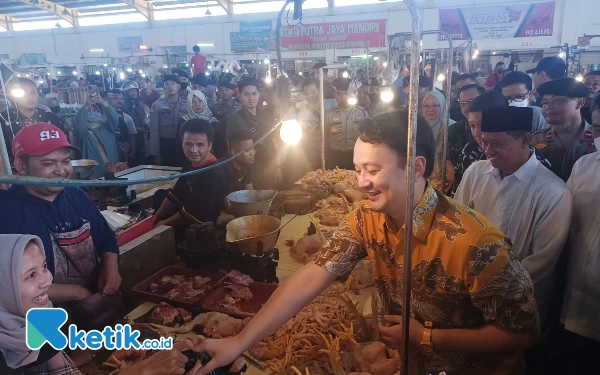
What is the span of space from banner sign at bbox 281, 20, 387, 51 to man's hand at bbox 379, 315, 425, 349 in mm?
19686

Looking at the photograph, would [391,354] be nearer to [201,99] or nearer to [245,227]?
[245,227]

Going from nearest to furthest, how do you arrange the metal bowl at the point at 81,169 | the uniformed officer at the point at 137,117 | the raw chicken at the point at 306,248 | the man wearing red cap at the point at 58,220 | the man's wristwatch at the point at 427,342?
1. the man's wristwatch at the point at 427,342
2. the man wearing red cap at the point at 58,220
3. the raw chicken at the point at 306,248
4. the metal bowl at the point at 81,169
5. the uniformed officer at the point at 137,117

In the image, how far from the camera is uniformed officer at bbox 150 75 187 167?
Result: 25.0 feet

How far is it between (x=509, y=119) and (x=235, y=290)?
200 cm

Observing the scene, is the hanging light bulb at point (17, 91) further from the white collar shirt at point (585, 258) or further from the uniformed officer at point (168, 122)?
the white collar shirt at point (585, 258)

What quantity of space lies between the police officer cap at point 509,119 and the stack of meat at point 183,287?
209cm

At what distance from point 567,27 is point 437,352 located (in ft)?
66.5

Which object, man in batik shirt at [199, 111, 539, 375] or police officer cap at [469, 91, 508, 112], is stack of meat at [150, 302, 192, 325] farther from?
police officer cap at [469, 91, 508, 112]

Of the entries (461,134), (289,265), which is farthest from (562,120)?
(289,265)

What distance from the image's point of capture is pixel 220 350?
1.74m

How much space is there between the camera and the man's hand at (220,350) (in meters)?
1.72

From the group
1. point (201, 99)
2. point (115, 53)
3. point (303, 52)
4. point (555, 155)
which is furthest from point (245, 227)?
point (115, 53)

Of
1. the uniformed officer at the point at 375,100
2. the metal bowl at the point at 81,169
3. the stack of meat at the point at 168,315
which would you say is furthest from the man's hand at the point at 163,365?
the uniformed officer at the point at 375,100

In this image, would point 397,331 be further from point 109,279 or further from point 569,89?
point 569,89
